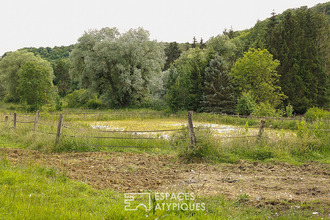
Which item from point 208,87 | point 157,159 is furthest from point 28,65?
point 157,159

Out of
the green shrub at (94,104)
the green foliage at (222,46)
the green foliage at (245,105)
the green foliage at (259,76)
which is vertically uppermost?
the green foliage at (222,46)

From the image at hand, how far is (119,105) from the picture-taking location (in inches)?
1489

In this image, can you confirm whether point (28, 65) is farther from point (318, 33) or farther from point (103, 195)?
point (318, 33)

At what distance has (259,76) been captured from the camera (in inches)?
1326

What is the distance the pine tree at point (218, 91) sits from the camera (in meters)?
31.8

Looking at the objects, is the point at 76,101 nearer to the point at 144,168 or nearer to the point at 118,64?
the point at 118,64

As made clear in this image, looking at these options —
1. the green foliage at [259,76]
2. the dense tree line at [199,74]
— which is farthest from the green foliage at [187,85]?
the green foliage at [259,76]

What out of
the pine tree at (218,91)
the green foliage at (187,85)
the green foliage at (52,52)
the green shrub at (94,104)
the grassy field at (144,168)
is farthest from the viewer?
the green foliage at (52,52)

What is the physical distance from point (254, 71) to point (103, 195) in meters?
33.2

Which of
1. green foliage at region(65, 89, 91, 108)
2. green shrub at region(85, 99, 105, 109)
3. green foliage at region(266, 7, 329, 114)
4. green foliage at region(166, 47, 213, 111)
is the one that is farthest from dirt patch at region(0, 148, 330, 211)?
green foliage at region(65, 89, 91, 108)

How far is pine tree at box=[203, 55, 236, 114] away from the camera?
1253 inches

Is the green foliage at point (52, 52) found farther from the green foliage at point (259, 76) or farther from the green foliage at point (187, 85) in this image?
the green foliage at point (259, 76)

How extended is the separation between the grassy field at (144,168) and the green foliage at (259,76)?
1734 cm

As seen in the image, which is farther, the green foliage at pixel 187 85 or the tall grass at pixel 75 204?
the green foliage at pixel 187 85
